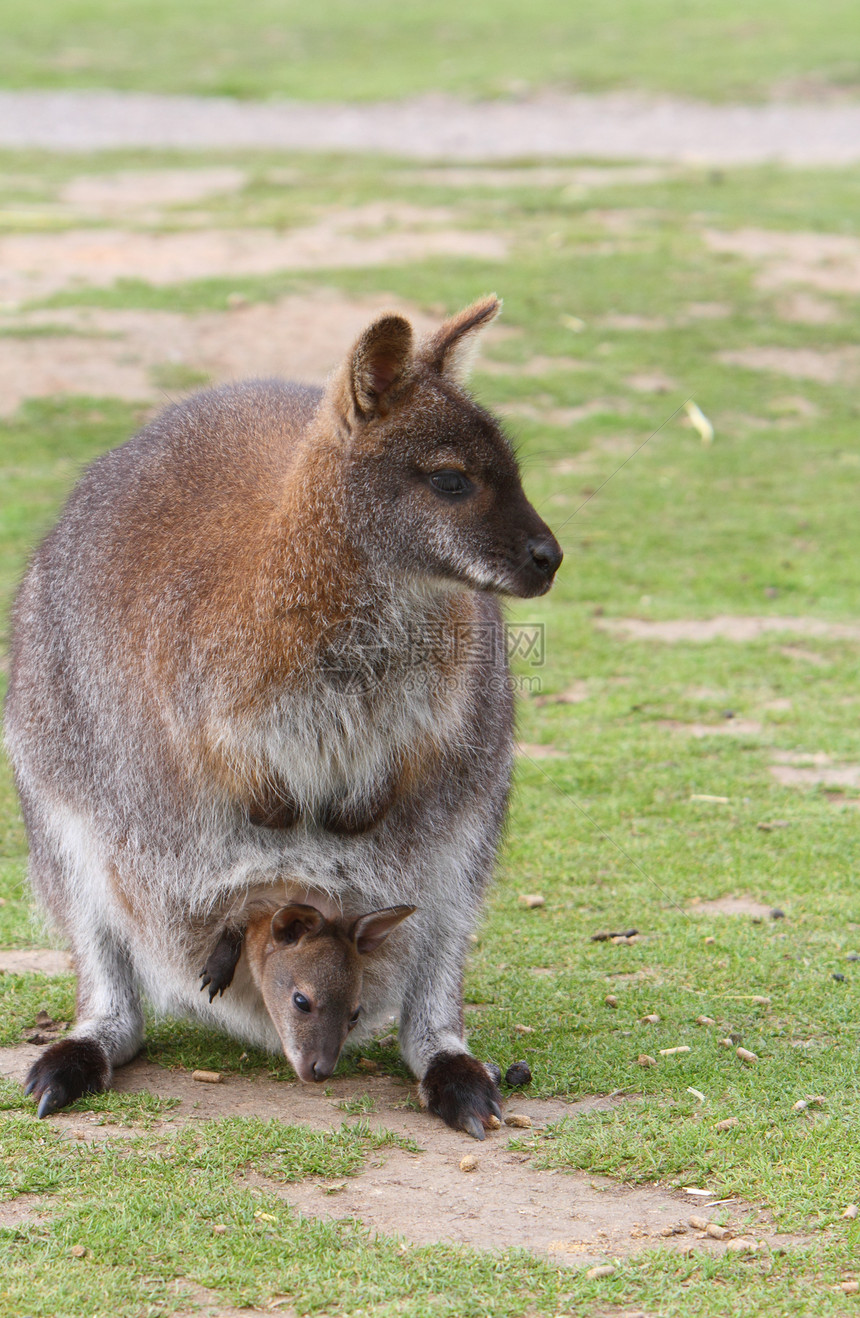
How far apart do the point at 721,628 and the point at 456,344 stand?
420cm

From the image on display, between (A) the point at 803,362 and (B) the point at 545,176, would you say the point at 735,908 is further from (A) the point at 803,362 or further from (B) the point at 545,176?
(B) the point at 545,176

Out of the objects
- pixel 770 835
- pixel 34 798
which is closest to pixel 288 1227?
pixel 34 798

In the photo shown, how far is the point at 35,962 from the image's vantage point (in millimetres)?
4270

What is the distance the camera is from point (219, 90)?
24688mm

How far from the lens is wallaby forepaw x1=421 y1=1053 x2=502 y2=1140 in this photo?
3301 mm

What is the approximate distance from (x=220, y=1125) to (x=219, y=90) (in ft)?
Answer: 78.6

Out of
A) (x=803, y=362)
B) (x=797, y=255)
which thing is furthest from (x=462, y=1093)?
(x=797, y=255)

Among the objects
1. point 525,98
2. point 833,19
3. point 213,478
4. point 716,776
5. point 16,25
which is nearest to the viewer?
point 213,478

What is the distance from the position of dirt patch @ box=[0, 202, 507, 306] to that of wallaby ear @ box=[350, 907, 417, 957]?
8034mm

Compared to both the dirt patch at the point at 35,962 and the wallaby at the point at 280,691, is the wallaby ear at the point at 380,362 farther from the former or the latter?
the dirt patch at the point at 35,962

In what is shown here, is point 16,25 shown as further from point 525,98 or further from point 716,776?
point 716,776

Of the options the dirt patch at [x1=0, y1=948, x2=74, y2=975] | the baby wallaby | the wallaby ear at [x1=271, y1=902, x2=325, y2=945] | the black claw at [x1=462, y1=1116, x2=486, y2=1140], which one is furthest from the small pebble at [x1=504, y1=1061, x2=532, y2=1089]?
the dirt patch at [x1=0, y1=948, x2=74, y2=975]

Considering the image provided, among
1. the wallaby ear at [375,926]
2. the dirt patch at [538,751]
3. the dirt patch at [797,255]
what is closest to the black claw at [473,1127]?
the wallaby ear at [375,926]

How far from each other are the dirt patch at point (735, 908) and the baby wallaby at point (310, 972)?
5.03 ft
